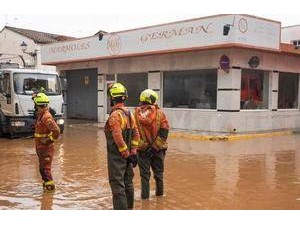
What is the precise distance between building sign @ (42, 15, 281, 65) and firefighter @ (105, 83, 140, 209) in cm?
993

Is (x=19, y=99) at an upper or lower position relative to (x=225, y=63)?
lower

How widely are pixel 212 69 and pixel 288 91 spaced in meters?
4.21

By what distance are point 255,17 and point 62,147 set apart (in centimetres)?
796

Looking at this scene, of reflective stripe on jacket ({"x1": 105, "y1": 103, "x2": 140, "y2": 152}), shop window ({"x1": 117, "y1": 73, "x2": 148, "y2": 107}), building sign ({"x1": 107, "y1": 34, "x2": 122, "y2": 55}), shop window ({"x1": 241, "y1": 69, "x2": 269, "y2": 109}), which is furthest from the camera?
shop window ({"x1": 117, "y1": 73, "x2": 148, "y2": 107})

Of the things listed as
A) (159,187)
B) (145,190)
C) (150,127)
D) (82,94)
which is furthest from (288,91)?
(145,190)

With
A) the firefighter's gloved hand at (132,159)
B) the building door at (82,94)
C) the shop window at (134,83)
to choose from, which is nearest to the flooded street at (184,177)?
the firefighter's gloved hand at (132,159)

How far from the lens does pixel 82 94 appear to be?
983 inches

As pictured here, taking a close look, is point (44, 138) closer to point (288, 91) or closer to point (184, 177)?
point (184, 177)

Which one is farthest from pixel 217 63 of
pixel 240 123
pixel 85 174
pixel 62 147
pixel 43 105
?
pixel 43 105

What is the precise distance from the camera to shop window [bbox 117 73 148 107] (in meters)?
20.1

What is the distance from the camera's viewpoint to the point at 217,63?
16.6 m

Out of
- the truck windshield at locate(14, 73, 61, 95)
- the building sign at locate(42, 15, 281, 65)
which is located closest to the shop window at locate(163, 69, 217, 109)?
the building sign at locate(42, 15, 281, 65)

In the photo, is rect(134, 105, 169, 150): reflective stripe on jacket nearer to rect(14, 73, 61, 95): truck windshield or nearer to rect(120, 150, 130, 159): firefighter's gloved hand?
rect(120, 150, 130, 159): firefighter's gloved hand

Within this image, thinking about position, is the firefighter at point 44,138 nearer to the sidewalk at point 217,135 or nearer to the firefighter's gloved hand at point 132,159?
the firefighter's gloved hand at point 132,159
